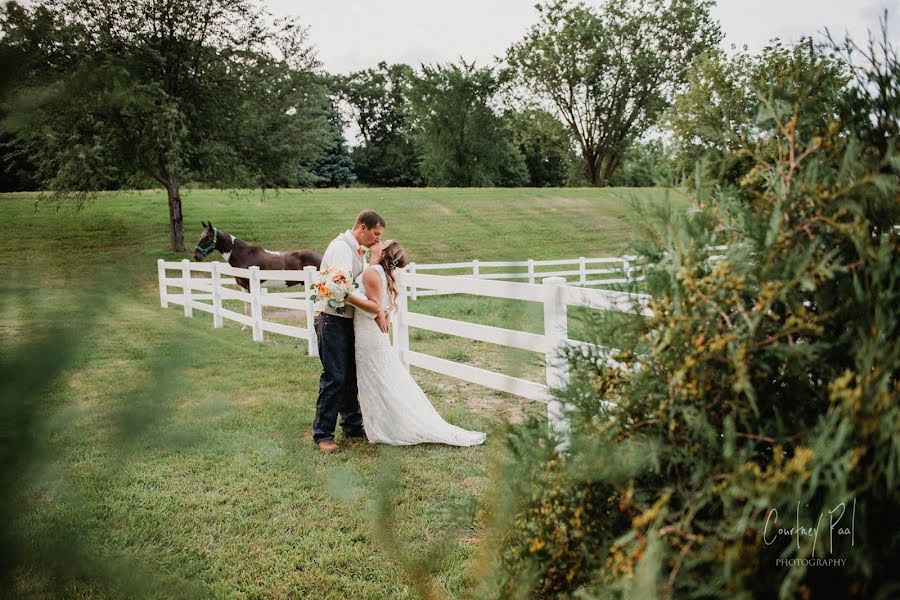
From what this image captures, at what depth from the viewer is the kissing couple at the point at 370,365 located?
584 centimetres

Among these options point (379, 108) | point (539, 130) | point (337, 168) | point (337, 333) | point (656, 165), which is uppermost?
point (379, 108)

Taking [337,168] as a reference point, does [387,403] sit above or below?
below

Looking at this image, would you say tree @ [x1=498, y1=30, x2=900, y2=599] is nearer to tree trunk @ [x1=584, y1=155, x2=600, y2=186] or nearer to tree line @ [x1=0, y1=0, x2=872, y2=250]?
tree line @ [x1=0, y1=0, x2=872, y2=250]

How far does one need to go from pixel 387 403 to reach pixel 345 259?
4.29ft

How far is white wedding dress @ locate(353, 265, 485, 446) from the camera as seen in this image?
593cm

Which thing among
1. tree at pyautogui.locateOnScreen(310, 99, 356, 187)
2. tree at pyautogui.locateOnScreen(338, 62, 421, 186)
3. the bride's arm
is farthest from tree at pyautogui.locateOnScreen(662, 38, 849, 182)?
tree at pyautogui.locateOnScreen(338, 62, 421, 186)

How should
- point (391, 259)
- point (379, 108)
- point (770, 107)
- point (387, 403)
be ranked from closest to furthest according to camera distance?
point (770, 107) → point (387, 403) → point (391, 259) → point (379, 108)

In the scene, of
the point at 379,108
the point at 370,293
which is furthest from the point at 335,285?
the point at 379,108

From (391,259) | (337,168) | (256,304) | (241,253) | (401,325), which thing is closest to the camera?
(391,259)

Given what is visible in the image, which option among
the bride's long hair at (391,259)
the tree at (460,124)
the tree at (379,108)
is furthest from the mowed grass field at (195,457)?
the tree at (379,108)

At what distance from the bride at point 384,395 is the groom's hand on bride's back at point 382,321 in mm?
37

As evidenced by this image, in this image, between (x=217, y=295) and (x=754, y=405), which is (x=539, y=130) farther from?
(x=754, y=405)

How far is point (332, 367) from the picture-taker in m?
5.91

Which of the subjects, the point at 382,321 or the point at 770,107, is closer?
the point at 770,107
